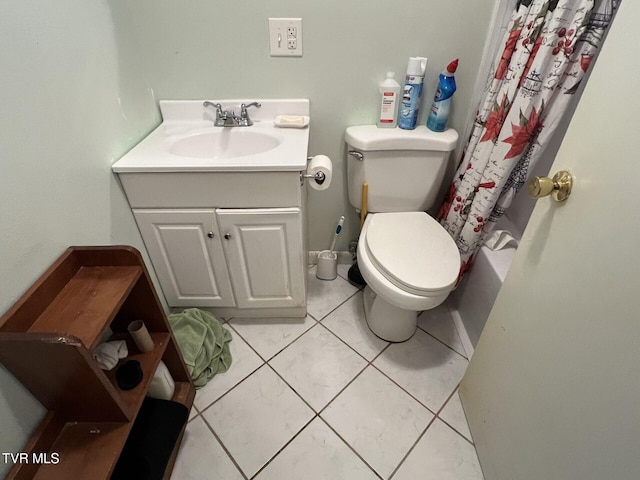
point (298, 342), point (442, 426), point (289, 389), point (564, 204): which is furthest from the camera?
point (298, 342)

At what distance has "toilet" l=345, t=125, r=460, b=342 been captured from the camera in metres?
1.10

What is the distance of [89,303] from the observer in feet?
2.49

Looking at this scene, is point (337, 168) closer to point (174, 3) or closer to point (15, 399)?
point (174, 3)

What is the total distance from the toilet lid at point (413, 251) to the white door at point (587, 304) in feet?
0.87

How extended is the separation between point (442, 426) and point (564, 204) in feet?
2.80

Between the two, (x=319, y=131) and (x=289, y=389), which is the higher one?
(x=319, y=131)

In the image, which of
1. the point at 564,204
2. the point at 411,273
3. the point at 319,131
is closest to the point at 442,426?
the point at 411,273

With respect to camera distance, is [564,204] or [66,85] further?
[66,85]

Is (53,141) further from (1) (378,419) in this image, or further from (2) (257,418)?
(1) (378,419)

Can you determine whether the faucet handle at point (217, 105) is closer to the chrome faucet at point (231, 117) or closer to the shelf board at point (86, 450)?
the chrome faucet at point (231, 117)

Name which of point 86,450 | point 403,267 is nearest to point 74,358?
point 86,450

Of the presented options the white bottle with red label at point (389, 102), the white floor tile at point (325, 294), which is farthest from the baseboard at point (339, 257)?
the white bottle with red label at point (389, 102)

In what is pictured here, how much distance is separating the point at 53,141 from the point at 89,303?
0.42 m

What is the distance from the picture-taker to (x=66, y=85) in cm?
86
